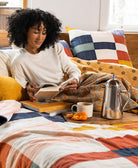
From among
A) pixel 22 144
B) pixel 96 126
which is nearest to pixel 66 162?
pixel 22 144

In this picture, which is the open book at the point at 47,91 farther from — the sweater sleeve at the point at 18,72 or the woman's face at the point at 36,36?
the woman's face at the point at 36,36

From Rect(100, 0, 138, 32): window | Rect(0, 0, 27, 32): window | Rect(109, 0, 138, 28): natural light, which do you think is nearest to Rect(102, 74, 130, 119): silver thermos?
Rect(0, 0, 27, 32): window

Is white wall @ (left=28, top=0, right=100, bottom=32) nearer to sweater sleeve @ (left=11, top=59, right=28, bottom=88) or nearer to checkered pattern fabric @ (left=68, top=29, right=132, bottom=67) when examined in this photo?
checkered pattern fabric @ (left=68, top=29, right=132, bottom=67)

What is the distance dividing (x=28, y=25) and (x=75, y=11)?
42.6 inches

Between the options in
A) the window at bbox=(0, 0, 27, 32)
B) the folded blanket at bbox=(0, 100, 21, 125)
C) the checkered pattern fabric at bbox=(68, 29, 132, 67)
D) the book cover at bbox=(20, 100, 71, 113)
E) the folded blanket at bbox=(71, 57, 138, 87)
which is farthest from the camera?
the window at bbox=(0, 0, 27, 32)

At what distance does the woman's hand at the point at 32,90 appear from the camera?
192 centimetres

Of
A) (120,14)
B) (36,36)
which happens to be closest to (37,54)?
(36,36)

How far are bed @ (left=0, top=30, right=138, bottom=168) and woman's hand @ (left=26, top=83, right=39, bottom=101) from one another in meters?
0.20

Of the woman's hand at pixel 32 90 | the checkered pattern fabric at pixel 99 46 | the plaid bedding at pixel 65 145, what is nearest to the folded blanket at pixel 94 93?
the woman's hand at pixel 32 90

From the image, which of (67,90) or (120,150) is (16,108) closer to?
(67,90)

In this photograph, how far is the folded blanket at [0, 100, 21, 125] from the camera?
5.22 ft

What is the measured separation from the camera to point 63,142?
49.2 inches

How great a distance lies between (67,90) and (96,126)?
48 centimetres

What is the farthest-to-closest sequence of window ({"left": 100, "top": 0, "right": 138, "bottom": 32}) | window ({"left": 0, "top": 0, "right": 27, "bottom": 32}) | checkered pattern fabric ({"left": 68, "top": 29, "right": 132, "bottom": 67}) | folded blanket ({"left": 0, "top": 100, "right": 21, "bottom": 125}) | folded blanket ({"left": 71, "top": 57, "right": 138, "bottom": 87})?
window ({"left": 100, "top": 0, "right": 138, "bottom": 32}) < window ({"left": 0, "top": 0, "right": 27, "bottom": 32}) < checkered pattern fabric ({"left": 68, "top": 29, "right": 132, "bottom": 67}) < folded blanket ({"left": 71, "top": 57, "right": 138, "bottom": 87}) < folded blanket ({"left": 0, "top": 100, "right": 21, "bottom": 125})
